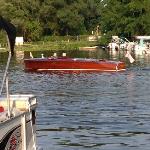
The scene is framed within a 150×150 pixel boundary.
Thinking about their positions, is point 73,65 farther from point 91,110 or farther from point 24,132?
point 24,132

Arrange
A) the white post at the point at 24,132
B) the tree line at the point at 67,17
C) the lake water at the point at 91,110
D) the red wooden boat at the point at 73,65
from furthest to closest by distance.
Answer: the tree line at the point at 67,17 < the red wooden boat at the point at 73,65 < the lake water at the point at 91,110 < the white post at the point at 24,132

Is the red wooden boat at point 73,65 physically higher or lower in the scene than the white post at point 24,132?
lower

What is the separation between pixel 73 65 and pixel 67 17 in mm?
90211

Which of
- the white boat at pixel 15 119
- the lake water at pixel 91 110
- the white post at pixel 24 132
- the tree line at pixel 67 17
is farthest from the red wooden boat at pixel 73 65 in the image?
the tree line at pixel 67 17

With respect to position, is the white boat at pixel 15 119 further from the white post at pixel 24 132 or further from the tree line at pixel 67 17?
the tree line at pixel 67 17

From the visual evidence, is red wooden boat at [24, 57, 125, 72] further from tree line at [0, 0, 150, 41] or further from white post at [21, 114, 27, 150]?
tree line at [0, 0, 150, 41]

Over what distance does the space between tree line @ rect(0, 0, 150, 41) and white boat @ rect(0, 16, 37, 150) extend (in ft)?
336

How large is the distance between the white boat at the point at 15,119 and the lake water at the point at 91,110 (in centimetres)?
422

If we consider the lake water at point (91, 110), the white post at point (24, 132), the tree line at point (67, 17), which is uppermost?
the tree line at point (67, 17)

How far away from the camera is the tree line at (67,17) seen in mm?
123875

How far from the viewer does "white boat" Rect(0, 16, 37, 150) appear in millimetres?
9359

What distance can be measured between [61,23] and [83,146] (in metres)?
126

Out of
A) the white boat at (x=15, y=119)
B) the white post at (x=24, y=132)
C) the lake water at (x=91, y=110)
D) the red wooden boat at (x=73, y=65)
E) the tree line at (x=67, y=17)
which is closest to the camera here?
the white boat at (x=15, y=119)

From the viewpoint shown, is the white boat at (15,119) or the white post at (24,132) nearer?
the white boat at (15,119)
